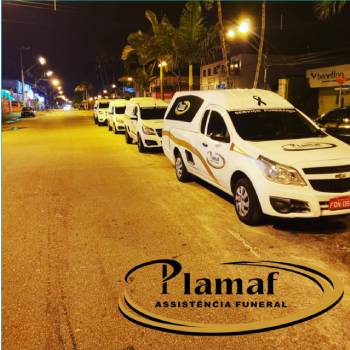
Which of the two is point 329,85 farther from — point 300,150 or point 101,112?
point 300,150

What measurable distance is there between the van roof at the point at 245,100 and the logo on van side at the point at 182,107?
3.16 ft

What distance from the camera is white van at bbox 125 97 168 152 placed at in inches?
553

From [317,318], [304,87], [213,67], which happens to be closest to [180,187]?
[317,318]

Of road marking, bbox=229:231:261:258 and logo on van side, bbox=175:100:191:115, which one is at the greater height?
logo on van side, bbox=175:100:191:115

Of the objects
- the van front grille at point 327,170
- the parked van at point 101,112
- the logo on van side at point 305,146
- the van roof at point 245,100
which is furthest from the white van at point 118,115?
the van front grille at point 327,170

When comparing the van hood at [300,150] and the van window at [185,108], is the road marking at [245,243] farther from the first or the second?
the van window at [185,108]

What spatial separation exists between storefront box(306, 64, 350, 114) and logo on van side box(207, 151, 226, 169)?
1877 cm

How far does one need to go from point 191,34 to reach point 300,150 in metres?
21.5

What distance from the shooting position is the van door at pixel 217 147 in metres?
6.86

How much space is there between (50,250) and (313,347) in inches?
137

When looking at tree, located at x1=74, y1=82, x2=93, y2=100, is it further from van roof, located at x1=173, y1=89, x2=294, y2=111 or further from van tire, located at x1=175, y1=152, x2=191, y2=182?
van roof, located at x1=173, y1=89, x2=294, y2=111

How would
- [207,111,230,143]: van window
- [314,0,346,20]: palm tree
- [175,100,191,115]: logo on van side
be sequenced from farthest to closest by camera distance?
[314,0,346,20]: palm tree, [175,100,191,115]: logo on van side, [207,111,230,143]: van window

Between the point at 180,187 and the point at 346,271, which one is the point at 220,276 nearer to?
the point at 346,271

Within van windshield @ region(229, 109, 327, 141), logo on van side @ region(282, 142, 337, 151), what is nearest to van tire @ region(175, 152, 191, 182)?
van windshield @ region(229, 109, 327, 141)
